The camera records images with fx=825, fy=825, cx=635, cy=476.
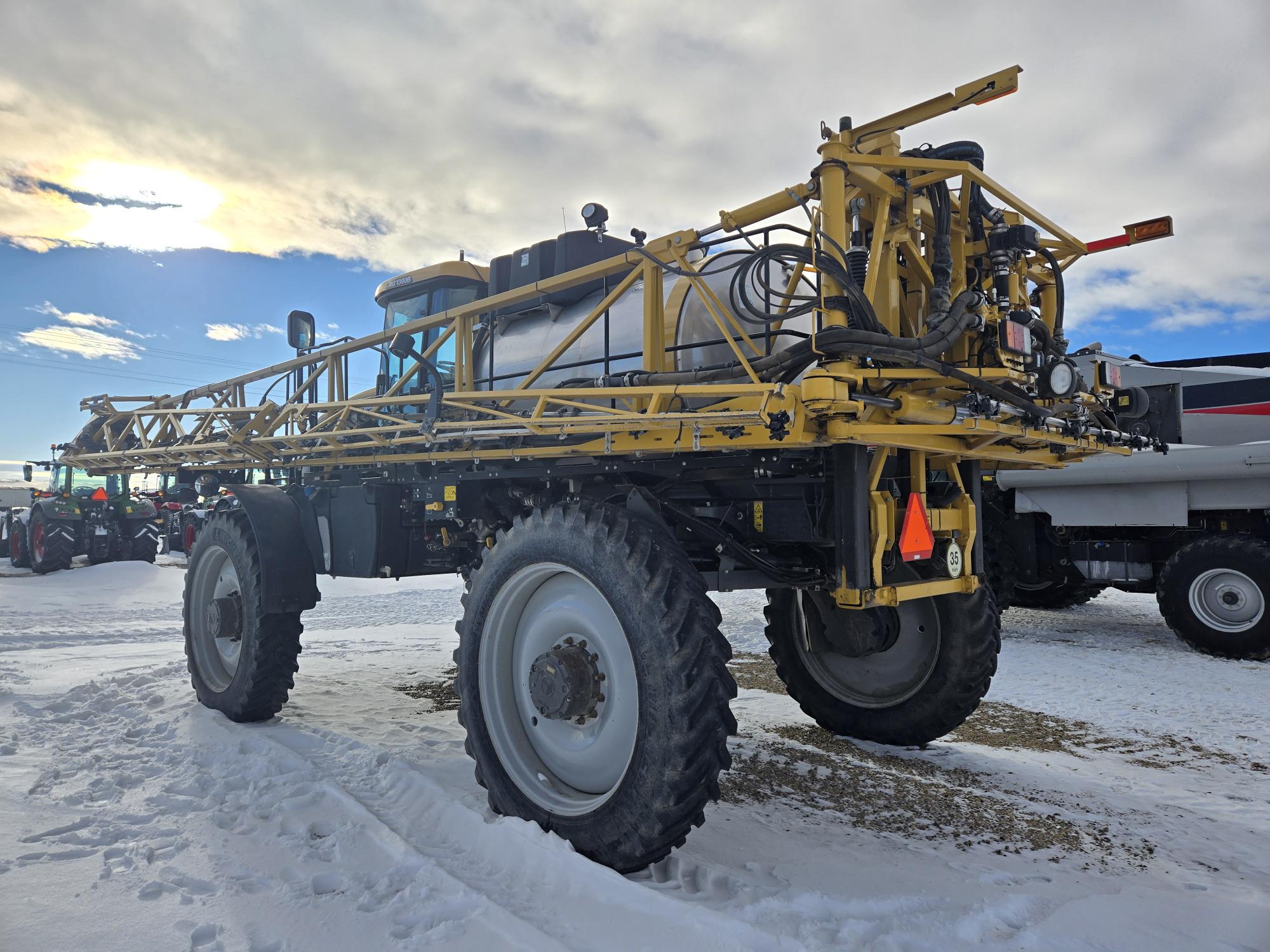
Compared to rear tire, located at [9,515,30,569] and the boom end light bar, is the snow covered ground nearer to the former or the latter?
the boom end light bar

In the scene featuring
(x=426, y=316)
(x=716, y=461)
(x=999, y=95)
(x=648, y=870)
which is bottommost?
(x=648, y=870)

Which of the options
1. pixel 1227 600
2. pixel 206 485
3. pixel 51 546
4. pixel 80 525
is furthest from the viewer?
pixel 80 525

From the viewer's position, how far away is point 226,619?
5414mm

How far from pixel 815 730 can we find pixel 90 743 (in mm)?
4209

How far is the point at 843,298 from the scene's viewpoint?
3133mm

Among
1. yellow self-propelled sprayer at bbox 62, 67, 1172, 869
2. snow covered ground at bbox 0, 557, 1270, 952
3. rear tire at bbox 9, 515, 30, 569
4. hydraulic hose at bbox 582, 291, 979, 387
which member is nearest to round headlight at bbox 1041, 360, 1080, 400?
yellow self-propelled sprayer at bbox 62, 67, 1172, 869

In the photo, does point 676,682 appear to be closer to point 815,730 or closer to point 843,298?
point 843,298

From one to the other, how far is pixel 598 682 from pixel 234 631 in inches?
124

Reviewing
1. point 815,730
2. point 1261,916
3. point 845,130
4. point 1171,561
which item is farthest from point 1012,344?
point 1171,561

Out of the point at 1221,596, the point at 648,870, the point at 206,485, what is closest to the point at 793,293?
the point at 648,870

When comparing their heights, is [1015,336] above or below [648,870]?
above

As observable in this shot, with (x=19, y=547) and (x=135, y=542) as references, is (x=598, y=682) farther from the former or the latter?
(x=19, y=547)

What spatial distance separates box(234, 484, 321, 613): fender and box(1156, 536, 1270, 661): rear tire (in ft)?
25.8

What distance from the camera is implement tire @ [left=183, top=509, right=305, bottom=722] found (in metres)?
5.21
